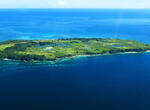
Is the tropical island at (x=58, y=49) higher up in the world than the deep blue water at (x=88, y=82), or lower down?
higher up

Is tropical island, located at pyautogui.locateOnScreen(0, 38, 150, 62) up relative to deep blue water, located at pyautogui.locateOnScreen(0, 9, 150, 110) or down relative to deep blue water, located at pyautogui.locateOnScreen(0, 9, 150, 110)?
up

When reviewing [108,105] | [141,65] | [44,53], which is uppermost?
[44,53]

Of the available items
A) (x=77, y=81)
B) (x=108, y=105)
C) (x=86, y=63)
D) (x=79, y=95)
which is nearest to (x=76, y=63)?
(x=86, y=63)

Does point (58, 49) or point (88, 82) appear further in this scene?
point (58, 49)

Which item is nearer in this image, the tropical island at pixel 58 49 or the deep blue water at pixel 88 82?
the deep blue water at pixel 88 82

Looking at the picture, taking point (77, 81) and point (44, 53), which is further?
point (44, 53)

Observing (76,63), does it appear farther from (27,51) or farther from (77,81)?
(27,51)

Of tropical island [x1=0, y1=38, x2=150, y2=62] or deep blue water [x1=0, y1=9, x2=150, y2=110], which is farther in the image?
tropical island [x1=0, y1=38, x2=150, y2=62]

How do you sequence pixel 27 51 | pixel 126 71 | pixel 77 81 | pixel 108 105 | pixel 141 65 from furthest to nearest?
pixel 27 51
pixel 141 65
pixel 126 71
pixel 77 81
pixel 108 105
